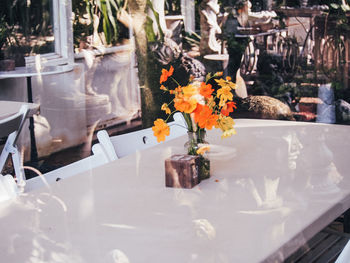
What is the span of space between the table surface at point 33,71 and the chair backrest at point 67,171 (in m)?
1.33

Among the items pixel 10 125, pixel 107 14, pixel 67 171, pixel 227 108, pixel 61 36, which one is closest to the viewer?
pixel 227 108

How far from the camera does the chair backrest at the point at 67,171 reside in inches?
58.6

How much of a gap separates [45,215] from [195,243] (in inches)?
14.5

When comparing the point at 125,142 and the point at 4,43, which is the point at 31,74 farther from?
the point at 125,142

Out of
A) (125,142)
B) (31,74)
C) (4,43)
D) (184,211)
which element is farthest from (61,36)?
(184,211)

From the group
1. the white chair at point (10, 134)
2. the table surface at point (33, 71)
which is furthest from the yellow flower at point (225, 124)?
the table surface at point (33, 71)

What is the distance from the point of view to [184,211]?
1.20 meters

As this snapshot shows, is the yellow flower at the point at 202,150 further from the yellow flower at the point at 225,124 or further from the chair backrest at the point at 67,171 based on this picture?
the chair backrest at the point at 67,171

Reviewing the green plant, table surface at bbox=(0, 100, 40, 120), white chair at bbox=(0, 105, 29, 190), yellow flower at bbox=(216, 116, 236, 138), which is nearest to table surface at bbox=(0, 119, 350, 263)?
yellow flower at bbox=(216, 116, 236, 138)

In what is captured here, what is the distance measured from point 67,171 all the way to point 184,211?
54cm

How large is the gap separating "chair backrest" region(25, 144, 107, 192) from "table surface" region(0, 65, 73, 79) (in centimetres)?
133

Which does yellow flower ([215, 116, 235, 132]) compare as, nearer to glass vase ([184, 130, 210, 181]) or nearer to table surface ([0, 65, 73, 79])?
glass vase ([184, 130, 210, 181])

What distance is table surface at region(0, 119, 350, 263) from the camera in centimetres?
99

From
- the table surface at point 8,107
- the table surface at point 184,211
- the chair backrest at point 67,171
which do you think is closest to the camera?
the table surface at point 184,211
